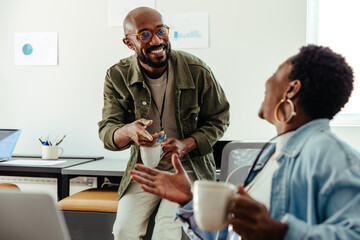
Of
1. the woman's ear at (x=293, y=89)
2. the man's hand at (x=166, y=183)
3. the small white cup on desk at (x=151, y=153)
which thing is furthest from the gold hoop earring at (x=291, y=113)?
the small white cup on desk at (x=151, y=153)

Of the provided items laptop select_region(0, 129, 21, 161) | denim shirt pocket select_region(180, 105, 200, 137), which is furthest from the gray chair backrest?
laptop select_region(0, 129, 21, 161)

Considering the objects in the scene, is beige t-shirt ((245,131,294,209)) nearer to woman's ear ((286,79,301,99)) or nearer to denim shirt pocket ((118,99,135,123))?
woman's ear ((286,79,301,99))

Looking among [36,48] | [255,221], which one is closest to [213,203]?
[255,221]

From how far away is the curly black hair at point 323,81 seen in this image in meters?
0.90

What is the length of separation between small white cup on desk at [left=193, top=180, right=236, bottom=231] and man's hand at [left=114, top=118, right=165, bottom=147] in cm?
84

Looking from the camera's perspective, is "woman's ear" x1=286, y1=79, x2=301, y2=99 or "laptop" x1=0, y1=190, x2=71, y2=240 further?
"woman's ear" x1=286, y1=79, x2=301, y2=99

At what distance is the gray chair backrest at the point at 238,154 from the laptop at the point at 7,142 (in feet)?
5.38

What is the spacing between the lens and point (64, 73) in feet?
9.38

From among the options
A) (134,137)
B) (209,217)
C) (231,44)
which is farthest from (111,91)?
(209,217)

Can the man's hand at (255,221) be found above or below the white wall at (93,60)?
below

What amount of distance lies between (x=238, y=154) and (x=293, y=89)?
2.49ft

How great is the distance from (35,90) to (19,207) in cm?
230

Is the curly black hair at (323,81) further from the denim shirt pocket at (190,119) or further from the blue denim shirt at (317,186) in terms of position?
the denim shirt pocket at (190,119)

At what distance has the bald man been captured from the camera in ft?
5.79
